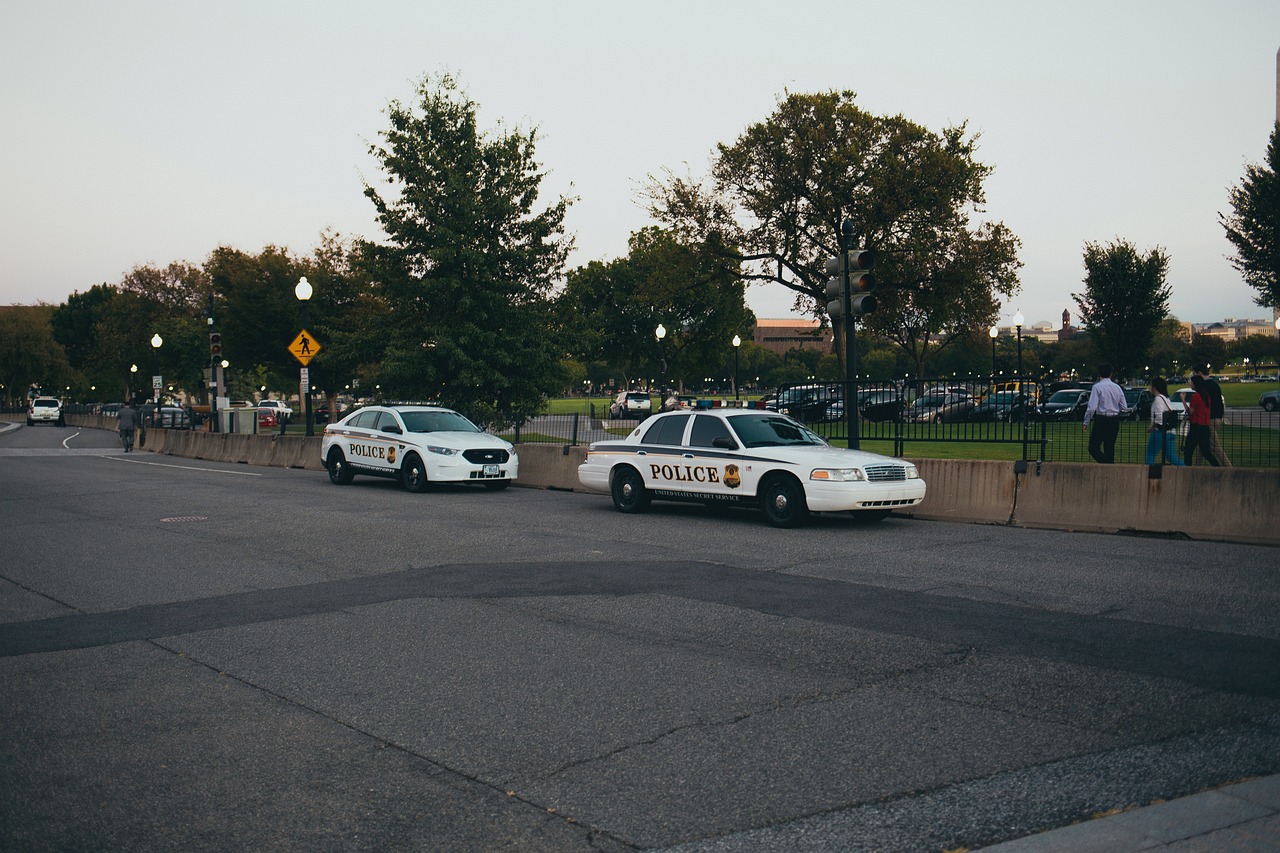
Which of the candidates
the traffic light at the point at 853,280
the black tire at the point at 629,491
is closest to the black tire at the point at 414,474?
the black tire at the point at 629,491

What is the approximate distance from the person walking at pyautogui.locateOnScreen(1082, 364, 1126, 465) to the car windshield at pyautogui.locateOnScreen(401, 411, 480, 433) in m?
11.1

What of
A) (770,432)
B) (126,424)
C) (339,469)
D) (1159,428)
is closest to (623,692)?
(770,432)

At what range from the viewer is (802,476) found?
1349 cm

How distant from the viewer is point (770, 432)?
48.8 ft

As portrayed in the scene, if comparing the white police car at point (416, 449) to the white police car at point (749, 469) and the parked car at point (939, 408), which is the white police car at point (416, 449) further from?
the parked car at point (939, 408)

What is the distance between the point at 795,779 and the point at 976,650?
276cm

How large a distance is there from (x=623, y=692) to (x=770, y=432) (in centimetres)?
912

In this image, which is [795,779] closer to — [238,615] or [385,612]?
[385,612]

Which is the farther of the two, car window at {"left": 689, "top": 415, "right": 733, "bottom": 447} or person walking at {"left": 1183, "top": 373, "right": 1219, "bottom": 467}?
person walking at {"left": 1183, "top": 373, "right": 1219, "bottom": 467}

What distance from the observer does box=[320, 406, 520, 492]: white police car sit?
19.6 m

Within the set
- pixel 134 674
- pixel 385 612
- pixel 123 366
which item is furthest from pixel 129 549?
pixel 123 366

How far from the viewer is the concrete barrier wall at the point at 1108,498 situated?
12.0 m

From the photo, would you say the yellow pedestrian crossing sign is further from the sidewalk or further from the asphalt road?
the sidewalk

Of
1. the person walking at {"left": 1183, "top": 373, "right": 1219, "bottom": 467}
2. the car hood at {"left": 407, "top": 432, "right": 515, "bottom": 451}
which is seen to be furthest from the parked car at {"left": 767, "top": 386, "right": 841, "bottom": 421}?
the person walking at {"left": 1183, "top": 373, "right": 1219, "bottom": 467}
